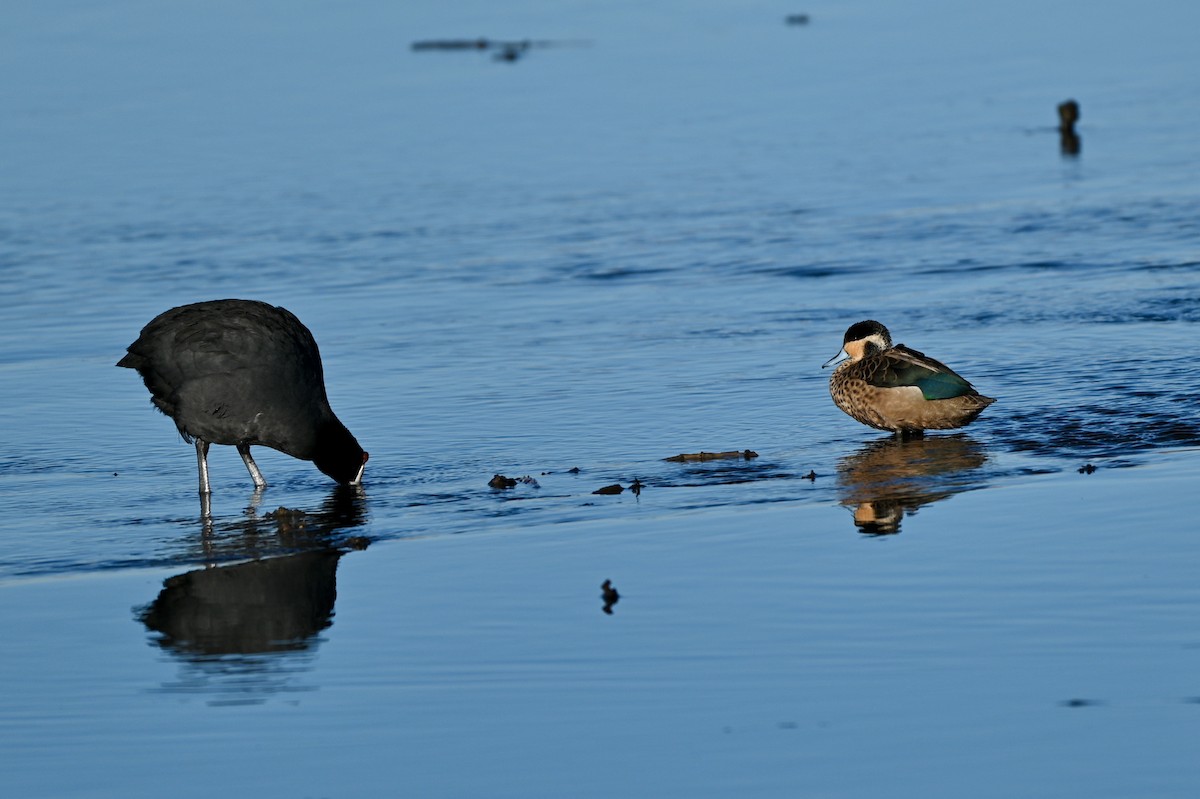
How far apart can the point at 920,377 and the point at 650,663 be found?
4.10m

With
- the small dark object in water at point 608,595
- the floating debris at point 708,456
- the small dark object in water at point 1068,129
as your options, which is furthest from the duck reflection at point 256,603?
the small dark object in water at point 1068,129

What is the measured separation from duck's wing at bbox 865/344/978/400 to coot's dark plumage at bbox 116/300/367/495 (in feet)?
9.03

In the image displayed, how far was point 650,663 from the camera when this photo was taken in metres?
6.21

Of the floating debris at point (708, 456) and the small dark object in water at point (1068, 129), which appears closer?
the floating debris at point (708, 456)

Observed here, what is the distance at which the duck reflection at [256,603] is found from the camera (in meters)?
6.41

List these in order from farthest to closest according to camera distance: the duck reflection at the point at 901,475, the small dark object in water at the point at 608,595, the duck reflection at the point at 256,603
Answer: the duck reflection at the point at 901,475 < the small dark object in water at the point at 608,595 < the duck reflection at the point at 256,603

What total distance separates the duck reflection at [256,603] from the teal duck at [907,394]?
2.73m

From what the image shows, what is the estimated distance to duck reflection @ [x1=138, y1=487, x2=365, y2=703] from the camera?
6.41 m

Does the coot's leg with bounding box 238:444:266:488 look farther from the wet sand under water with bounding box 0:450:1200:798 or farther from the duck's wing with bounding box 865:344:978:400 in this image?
the duck's wing with bounding box 865:344:978:400

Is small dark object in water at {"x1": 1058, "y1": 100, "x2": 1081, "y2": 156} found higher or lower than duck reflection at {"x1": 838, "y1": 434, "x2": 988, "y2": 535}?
higher

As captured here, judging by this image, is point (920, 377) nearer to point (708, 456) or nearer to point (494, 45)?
point (708, 456)

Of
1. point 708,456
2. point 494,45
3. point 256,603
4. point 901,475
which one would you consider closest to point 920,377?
point 901,475

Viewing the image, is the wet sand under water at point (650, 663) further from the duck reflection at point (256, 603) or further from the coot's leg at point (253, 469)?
the coot's leg at point (253, 469)

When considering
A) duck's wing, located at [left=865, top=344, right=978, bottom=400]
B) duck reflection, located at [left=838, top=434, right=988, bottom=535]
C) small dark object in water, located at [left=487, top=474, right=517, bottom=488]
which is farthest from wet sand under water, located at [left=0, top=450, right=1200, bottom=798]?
duck's wing, located at [left=865, top=344, right=978, bottom=400]
